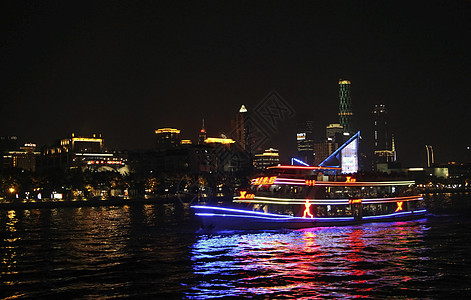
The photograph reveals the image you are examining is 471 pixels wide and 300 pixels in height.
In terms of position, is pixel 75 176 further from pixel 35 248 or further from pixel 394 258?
pixel 394 258

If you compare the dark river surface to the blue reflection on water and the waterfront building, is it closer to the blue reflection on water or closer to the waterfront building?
the blue reflection on water

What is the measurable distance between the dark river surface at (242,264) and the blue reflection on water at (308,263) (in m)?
0.06

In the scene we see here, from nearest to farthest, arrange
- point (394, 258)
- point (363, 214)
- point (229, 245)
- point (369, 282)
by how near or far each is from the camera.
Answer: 1. point (369, 282)
2. point (394, 258)
3. point (229, 245)
4. point (363, 214)

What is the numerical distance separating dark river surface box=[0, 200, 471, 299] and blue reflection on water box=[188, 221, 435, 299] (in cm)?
6

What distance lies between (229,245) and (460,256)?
16551 millimetres

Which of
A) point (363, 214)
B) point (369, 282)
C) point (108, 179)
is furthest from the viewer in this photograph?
point (108, 179)

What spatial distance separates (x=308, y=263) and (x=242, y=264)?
4.07 meters

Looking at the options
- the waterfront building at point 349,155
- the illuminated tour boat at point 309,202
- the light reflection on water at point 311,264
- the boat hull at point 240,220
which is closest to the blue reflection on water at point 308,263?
the light reflection on water at point 311,264

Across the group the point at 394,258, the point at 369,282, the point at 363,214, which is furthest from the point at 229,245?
the point at 363,214

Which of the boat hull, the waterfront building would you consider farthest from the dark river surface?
the waterfront building

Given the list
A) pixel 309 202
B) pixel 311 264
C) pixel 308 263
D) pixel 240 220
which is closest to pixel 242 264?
pixel 308 263

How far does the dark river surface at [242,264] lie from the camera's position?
27094 millimetres

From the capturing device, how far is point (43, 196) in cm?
15438

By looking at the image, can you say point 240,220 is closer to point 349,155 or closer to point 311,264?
point 311,264
